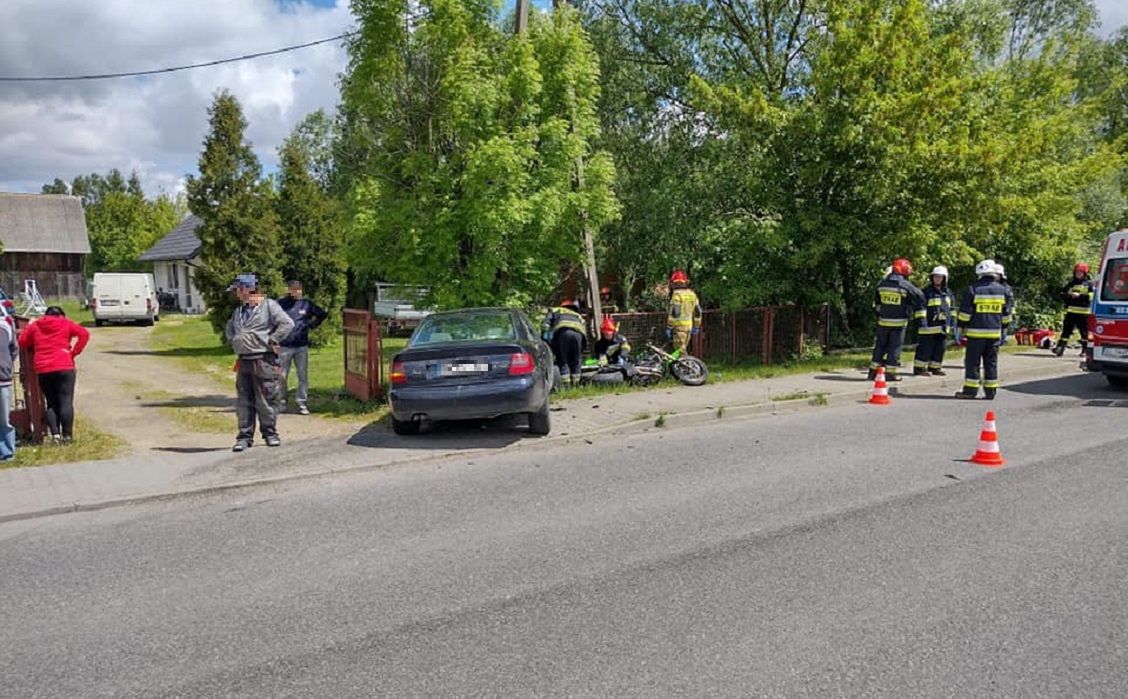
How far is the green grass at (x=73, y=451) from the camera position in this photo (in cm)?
811

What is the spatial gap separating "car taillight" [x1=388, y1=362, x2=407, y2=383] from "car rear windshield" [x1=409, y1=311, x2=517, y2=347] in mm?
390

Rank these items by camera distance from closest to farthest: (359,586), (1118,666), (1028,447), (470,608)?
(1118,666) < (470,608) < (359,586) < (1028,447)

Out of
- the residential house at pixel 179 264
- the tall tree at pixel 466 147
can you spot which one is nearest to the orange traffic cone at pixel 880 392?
the tall tree at pixel 466 147

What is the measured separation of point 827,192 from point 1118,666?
12382 mm

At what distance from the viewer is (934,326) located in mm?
13320

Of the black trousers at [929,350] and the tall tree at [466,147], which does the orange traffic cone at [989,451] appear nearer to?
the tall tree at [466,147]

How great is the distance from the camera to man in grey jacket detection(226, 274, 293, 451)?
824 centimetres

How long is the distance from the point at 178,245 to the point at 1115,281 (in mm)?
46272

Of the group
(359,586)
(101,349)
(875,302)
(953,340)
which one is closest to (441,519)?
(359,586)

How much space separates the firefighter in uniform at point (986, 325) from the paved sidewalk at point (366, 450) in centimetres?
49

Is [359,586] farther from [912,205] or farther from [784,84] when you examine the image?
[784,84]

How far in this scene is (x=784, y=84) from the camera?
18469mm

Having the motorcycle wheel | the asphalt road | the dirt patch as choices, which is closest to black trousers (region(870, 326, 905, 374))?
the motorcycle wheel

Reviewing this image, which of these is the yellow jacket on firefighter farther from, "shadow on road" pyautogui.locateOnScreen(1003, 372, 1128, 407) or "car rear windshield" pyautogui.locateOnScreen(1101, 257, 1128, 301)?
"car rear windshield" pyautogui.locateOnScreen(1101, 257, 1128, 301)
